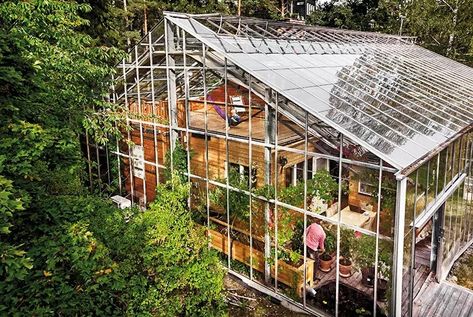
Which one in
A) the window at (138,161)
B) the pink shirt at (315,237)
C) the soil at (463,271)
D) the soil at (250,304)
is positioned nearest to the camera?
the pink shirt at (315,237)

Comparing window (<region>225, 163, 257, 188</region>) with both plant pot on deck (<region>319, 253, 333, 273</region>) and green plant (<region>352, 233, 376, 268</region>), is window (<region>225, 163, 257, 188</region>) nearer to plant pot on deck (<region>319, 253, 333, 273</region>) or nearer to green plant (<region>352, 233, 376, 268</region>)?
plant pot on deck (<region>319, 253, 333, 273</region>)

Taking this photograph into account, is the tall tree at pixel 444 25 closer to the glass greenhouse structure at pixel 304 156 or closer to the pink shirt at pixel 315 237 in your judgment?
the glass greenhouse structure at pixel 304 156

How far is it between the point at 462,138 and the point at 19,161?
29.4ft

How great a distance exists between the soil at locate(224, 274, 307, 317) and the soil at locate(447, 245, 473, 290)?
4.46 metres

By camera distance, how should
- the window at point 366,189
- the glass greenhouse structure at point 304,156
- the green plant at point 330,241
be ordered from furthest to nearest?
the green plant at point 330,241 → the glass greenhouse structure at point 304,156 → the window at point 366,189

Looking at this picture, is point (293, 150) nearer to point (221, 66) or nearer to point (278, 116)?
point (278, 116)

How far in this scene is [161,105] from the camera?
35.9ft

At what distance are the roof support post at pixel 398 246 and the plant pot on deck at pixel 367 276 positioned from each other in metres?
0.49

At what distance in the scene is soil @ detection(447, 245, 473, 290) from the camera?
949 cm

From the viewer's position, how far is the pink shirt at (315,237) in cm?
777

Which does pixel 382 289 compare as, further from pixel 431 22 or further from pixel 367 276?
pixel 431 22

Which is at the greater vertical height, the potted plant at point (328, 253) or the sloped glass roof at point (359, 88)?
the sloped glass roof at point (359, 88)

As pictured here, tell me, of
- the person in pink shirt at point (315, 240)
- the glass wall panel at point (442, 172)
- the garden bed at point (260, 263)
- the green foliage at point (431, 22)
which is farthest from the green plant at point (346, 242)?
the green foliage at point (431, 22)

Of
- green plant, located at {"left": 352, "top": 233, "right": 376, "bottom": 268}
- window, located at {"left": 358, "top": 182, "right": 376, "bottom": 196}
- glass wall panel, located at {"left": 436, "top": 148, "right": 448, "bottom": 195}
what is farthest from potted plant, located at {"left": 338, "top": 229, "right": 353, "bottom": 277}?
glass wall panel, located at {"left": 436, "top": 148, "right": 448, "bottom": 195}
